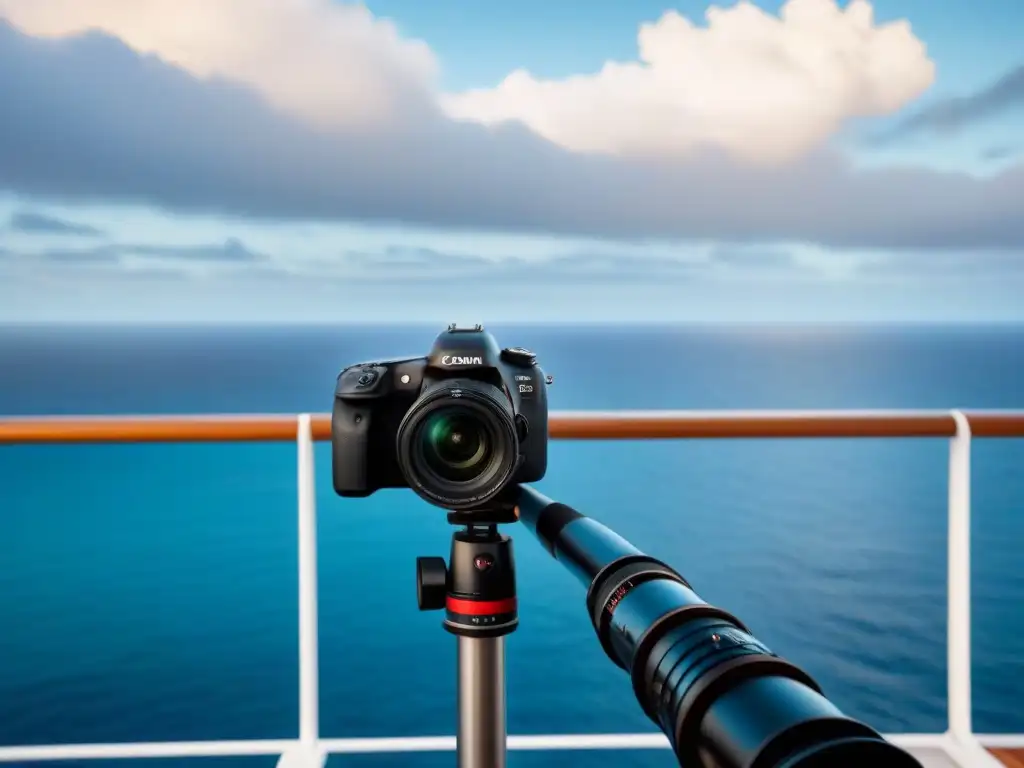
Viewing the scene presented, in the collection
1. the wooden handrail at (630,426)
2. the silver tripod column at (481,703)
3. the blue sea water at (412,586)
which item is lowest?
the blue sea water at (412,586)

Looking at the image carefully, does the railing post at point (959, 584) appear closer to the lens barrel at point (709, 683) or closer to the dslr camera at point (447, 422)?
the dslr camera at point (447, 422)

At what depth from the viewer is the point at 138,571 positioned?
9.88 meters

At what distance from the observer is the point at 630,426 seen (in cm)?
183

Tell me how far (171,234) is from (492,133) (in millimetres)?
18097

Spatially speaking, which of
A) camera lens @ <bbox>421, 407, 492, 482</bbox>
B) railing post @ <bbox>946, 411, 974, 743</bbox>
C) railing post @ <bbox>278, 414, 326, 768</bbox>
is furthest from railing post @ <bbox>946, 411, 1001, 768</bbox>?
camera lens @ <bbox>421, 407, 492, 482</bbox>

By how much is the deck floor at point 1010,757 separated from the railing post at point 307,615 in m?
1.34

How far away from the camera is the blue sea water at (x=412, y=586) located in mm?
6902

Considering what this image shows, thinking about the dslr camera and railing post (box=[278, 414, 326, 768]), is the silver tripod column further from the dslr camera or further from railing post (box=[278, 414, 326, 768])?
railing post (box=[278, 414, 326, 768])

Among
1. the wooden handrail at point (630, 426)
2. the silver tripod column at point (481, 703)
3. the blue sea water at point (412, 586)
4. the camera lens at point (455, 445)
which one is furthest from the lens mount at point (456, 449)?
the blue sea water at point (412, 586)

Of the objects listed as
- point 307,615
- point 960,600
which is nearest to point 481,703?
point 307,615

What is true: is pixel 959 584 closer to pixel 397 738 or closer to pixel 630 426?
pixel 630 426

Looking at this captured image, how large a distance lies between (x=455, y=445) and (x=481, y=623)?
0.55 feet

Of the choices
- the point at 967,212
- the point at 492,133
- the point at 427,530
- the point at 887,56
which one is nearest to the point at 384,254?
the point at 492,133

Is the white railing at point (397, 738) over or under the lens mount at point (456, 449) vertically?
under
